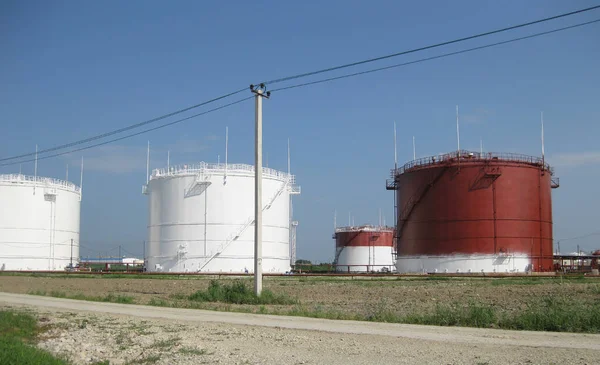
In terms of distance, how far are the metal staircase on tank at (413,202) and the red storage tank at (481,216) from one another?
9 cm

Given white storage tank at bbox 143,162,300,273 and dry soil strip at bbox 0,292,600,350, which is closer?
dry soil strip at bbox 0,292,600,350

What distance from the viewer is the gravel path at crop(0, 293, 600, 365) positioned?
11.8m

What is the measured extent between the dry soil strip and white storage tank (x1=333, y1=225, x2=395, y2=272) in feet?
205

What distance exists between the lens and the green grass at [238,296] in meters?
25.5

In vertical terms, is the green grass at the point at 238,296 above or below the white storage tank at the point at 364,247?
below

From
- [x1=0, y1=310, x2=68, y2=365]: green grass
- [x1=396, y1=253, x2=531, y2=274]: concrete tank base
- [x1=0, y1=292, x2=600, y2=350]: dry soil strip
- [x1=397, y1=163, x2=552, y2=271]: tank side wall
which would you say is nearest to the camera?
[x1=0, y1=310, x2=68, y2=365]: green grass

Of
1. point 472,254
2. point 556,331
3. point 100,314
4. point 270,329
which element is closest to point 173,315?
point 100,314

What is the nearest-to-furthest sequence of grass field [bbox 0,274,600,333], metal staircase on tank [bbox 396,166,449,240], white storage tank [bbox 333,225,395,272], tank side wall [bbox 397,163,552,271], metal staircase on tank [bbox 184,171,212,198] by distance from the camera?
grass field [bbox 0,274,600,333] → tank side wall [bbox 397,163,552,271] → metal staircase on tank [bbox 396,166,449,240] → metal staircase on tank [bbox 184,171,212,198] → white storage tank [bbox 333,225,395,272]

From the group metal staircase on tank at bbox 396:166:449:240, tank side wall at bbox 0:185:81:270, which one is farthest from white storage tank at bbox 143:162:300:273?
tank side wall at bbox 0:185:81:270

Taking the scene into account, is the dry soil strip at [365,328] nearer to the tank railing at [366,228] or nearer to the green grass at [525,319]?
the green grass at [525,319]

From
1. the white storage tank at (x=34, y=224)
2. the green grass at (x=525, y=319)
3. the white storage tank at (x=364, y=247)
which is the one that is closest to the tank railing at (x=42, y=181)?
the white storage tank at (x=34, y=224)

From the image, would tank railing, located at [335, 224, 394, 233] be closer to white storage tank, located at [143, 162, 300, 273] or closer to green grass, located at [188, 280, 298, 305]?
white storage tank, located at [143, 162, 300, 273]

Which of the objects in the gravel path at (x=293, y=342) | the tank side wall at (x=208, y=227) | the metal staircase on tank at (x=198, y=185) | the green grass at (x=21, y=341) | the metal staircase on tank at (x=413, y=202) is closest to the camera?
the green grass at (x=21, y=341)

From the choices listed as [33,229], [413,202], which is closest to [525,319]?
[413,202]
